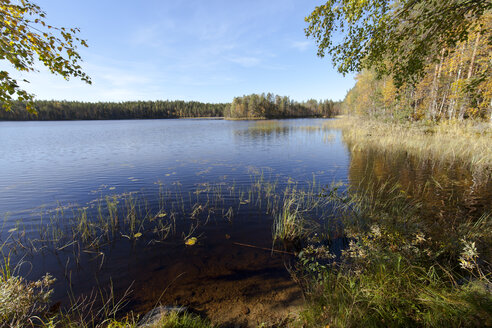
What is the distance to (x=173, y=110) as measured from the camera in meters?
165

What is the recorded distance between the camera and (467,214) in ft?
21.5

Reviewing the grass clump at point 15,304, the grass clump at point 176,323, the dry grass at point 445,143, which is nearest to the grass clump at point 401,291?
the grass clump at point 176,323

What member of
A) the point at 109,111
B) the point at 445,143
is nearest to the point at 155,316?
the point at 445,143

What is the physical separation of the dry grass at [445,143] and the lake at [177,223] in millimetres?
1227

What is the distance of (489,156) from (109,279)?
1887 centimetres

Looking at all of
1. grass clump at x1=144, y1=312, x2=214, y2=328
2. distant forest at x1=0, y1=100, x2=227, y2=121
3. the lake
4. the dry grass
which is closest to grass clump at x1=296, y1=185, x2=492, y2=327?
the lake

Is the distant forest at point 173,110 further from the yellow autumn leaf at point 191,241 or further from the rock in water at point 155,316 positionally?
the rock in water at point 155,316

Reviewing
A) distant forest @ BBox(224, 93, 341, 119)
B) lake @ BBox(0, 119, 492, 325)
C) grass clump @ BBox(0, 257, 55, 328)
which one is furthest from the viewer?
distant forest @ BBox(224, 93, 341, 119)

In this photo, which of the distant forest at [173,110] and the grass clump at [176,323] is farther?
the distant forest at [173,110]

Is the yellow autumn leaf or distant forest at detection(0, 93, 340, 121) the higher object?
distant forest at detection(0, 93, 340, 121)

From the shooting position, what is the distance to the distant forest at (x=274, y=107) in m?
113

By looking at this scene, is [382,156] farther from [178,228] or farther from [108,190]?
[108,190]

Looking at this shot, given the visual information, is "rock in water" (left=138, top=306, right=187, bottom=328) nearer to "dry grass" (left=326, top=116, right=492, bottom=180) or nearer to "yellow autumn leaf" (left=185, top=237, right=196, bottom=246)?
"yellow autumn leaf" (left=185, top=237, right=196, bottom=246)

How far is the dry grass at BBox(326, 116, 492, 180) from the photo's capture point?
11.6m
